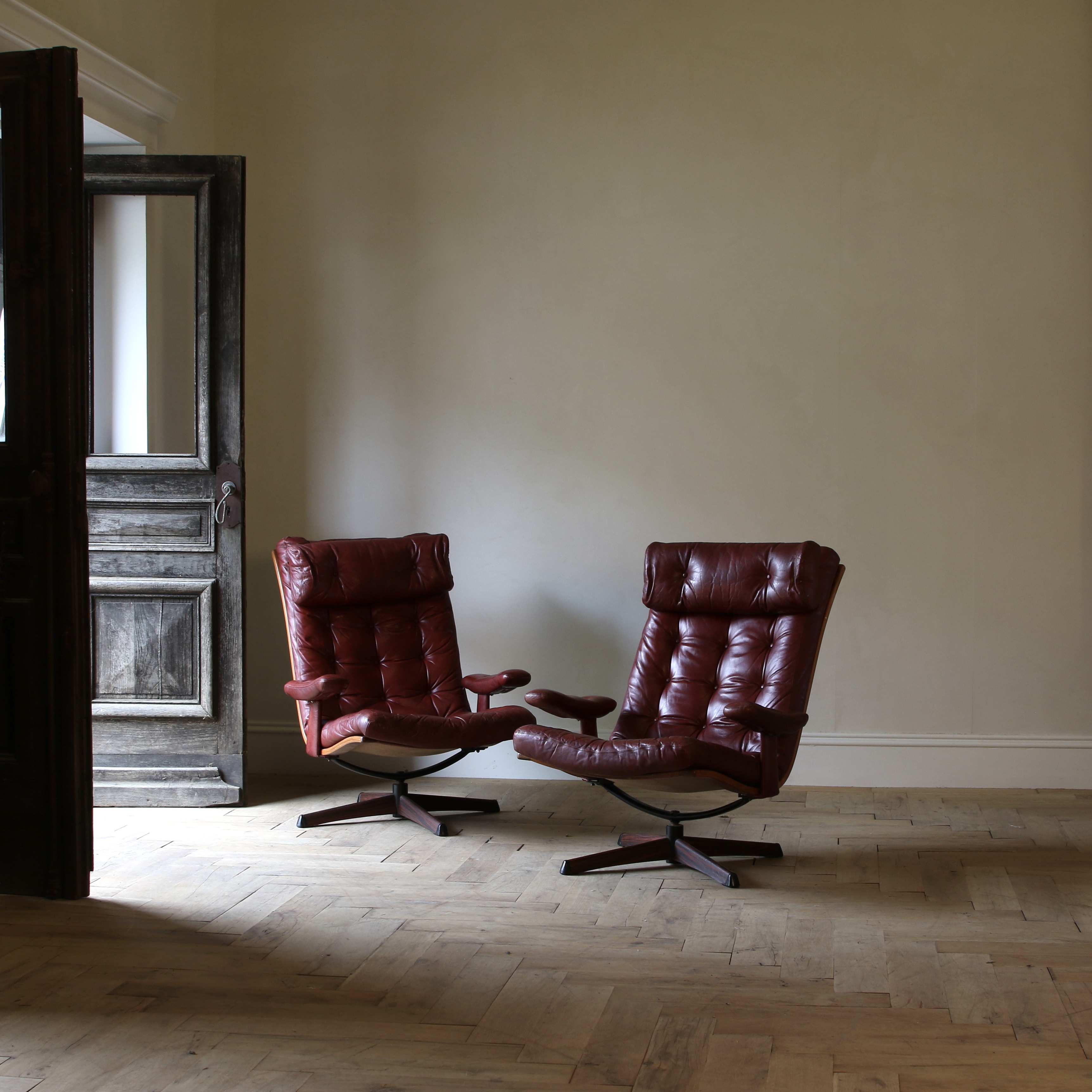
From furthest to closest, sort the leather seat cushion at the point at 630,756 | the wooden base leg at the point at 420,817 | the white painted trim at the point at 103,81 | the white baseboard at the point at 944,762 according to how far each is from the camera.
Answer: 1. the white baseboard at the point at 944,762
2. the wooden base leg at the point at 420,817
3. the white painted trim at the point at 103,81
4. the leather seat cushion at the point at 630,756

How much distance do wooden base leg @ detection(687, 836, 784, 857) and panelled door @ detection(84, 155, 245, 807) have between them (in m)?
1.78

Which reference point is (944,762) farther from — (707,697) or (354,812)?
(354,812)

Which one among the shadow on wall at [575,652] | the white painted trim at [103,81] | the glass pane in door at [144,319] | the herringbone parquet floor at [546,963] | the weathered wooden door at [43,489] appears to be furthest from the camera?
the shadow on wall at [575,652]

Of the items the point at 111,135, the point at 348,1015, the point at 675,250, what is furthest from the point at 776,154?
the point at 348,1015

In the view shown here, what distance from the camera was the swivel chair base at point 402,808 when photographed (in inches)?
153

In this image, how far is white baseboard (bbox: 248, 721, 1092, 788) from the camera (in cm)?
447

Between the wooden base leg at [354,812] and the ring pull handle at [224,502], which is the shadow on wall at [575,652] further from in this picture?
the ring pull handle at [224,502]

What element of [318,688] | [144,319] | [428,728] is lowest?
[428,728]

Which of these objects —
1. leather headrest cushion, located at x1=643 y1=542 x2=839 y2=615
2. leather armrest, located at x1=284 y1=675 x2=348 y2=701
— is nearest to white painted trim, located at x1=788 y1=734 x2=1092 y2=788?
leather headrest cushion, located at x1=643 y1=542 x2=839 y2=615

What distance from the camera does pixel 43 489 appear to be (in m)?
3.05

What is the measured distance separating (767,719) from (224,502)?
2.20m

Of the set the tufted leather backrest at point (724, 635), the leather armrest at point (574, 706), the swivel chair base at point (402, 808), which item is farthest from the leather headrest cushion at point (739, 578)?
the swivel chair base at point (402, 808)

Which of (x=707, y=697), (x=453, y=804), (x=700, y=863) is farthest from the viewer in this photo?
(x=453, y=804)

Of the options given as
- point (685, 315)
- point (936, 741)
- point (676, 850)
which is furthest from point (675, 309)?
point (676, 850)
